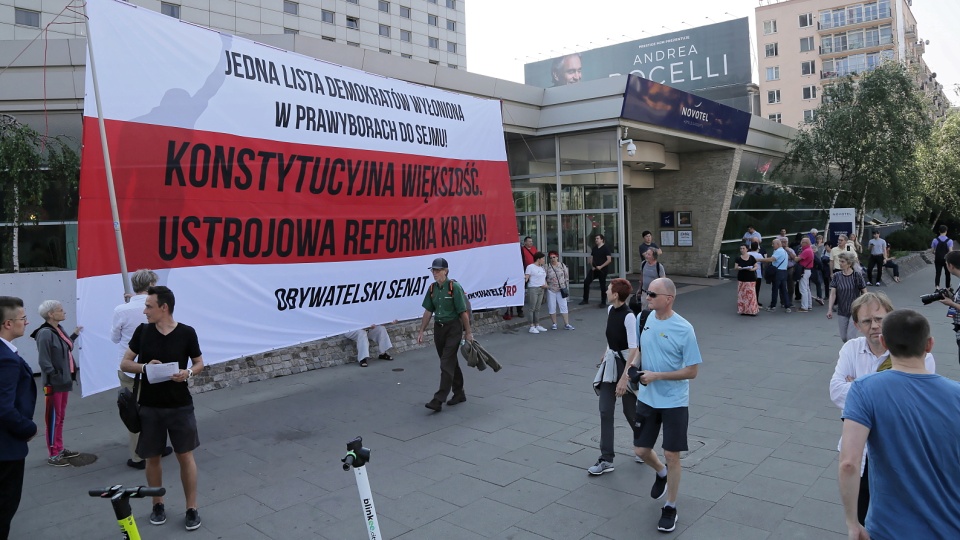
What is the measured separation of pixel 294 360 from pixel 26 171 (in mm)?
4961

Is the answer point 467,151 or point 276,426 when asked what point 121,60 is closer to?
point 276,426

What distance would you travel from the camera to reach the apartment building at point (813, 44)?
60062mm

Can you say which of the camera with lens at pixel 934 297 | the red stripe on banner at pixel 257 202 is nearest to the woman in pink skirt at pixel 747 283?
the red stripe on banner at pixel 257 202

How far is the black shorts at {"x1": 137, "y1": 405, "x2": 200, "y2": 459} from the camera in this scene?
448cm

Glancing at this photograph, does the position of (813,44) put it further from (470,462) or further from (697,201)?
(470,462)

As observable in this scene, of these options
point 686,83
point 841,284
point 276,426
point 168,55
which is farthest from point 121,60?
point 686,83

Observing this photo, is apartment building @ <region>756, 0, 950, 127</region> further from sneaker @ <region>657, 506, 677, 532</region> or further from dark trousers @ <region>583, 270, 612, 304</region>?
sneaker @ <region>657, 506, 677, 532</region>

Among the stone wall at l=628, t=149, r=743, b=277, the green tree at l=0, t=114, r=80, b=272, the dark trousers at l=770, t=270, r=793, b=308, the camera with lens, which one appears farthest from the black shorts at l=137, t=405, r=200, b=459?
the stone wall at l=628, t=149, r=743, b=277

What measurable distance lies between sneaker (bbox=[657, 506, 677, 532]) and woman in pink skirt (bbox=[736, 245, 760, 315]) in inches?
411

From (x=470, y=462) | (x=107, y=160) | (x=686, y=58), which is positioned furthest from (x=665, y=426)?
(x=686, y=58)

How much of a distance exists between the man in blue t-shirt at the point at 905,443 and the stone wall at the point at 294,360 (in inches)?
294

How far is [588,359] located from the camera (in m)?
10.2

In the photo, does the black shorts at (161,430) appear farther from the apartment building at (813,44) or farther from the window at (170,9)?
Answer: the apartment building at (813,44)

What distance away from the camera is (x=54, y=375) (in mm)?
5883
